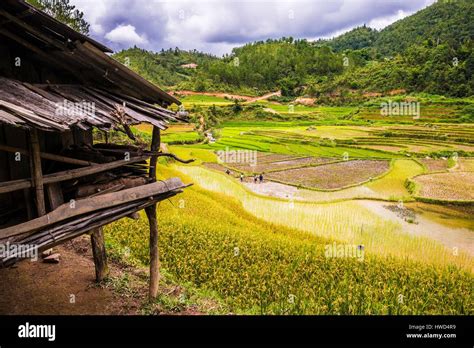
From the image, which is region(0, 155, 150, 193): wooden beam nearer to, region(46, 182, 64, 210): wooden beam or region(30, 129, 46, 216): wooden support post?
region(30, 129, 46, 216): wooden support post

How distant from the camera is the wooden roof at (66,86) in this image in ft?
13.8

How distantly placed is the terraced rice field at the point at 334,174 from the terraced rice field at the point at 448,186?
2.84 meters

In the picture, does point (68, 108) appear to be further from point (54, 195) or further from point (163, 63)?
point (163, 63)

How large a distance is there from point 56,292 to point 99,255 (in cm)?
106

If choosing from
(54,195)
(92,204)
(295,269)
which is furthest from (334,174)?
(54,195)

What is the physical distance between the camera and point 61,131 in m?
4.01

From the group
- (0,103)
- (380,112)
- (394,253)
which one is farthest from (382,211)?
(380,112)

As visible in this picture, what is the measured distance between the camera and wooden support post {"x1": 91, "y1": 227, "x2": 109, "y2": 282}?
7.63m

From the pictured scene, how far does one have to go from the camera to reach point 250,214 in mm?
14680

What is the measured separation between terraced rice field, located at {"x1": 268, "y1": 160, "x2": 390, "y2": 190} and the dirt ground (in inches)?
540

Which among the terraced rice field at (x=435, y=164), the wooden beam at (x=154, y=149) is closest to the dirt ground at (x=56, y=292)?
the wooden beam at (x=154, y=149)

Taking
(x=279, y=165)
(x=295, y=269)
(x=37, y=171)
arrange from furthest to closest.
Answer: (x=279, y=165)
(x=295, y=269)
(x=37, y=171)

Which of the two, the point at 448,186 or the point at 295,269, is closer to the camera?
the point at 295,269
